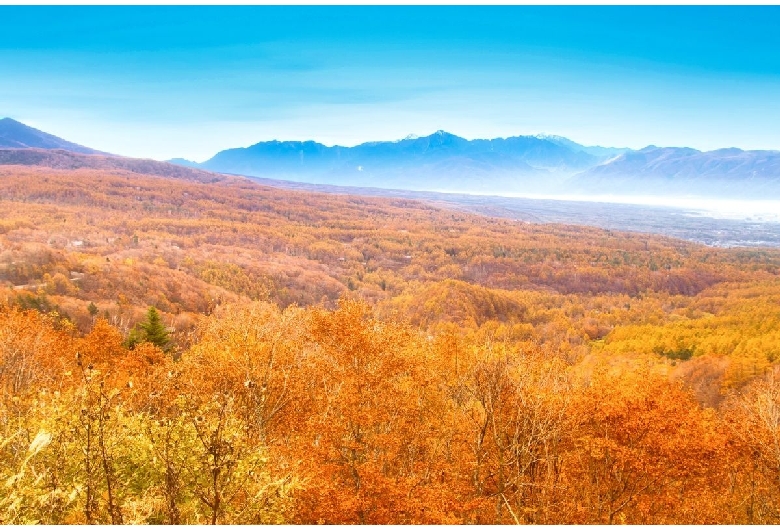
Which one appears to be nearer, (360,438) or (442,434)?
(360,438)

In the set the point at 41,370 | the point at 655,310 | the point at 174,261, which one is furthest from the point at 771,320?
the point at 174,261

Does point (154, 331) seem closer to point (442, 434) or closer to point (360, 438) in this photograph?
point (360, 438)

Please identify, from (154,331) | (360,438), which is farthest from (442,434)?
(154,331)

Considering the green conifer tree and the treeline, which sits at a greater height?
the treeline

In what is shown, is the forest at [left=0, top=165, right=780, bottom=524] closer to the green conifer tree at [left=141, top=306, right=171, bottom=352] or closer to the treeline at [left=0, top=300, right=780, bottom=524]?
the treeline at [left=0, top=300, right=780, bottom=524]

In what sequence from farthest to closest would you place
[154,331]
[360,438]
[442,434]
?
[154,331] < [442,434] < [360,438]

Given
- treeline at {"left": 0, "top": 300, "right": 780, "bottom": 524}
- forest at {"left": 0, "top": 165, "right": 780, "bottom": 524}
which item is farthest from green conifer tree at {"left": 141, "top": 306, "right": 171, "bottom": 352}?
treeline at {"left": 0, "top": 300, "right": 780, "bottom": 524}

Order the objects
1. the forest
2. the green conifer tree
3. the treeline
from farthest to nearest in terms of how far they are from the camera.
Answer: the green conifer tree
the treeline
the forest

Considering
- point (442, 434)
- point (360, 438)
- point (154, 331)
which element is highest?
point (360, 438)

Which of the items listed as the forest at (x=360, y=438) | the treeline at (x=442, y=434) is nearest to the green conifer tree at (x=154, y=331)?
the forest at (x=360, y=438)

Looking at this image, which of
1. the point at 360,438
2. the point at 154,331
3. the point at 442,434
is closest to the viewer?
the point at 360,438

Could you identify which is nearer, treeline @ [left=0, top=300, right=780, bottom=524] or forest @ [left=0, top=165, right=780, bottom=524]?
forest @ [left=0, top=165, right=780, bottom=524]
